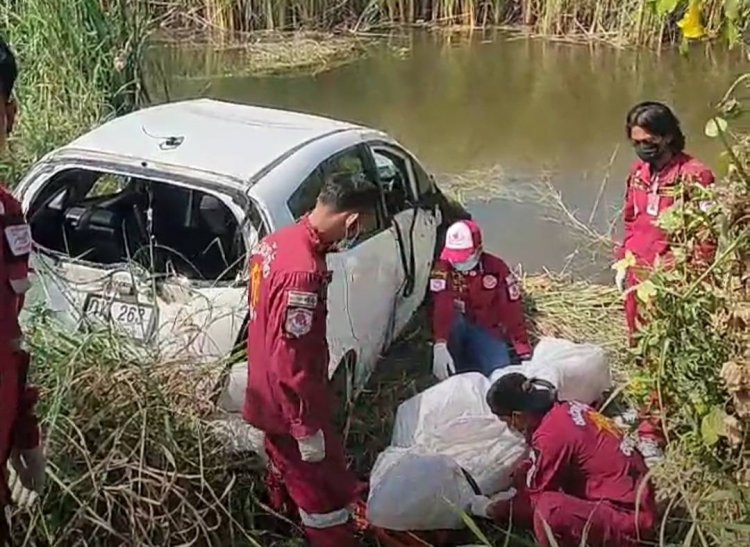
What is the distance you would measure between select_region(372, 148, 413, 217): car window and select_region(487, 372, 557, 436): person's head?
1795 mm

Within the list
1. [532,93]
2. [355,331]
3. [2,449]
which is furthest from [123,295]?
[532,93]

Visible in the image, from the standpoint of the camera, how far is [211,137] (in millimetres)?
5461

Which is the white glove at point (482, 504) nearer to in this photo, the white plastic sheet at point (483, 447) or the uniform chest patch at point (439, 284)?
the white plastic sheet at point (483, 447)

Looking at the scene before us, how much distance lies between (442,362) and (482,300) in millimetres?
415

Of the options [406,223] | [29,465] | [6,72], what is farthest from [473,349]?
[6,72]

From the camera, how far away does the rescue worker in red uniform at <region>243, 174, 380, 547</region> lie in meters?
4.22

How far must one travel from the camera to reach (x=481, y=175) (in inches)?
424

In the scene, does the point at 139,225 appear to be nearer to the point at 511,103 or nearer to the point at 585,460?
the point at 585,460

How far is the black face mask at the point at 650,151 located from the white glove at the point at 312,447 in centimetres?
229

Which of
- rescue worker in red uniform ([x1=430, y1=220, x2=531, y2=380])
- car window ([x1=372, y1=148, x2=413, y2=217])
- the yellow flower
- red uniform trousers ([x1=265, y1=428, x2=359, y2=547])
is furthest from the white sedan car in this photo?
the yellow flower

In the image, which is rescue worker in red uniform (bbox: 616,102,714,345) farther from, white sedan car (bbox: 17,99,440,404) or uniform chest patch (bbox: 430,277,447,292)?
white sedan car (bbox: 17,99,440,404)

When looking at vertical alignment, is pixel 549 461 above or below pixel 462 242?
below

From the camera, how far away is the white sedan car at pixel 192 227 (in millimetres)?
4926

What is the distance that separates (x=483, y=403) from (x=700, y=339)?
1053mm
